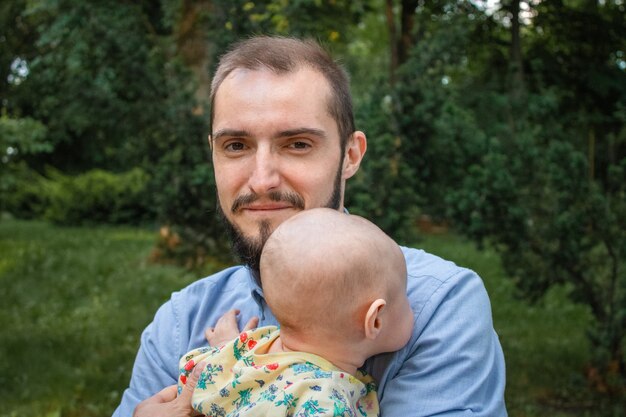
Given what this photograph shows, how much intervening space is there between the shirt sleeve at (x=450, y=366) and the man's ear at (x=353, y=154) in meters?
0.65

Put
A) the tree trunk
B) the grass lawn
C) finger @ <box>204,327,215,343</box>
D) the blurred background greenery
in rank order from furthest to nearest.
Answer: the tree trunk
the grass lawn
the blurred background greenery
finger @ <box>204,327,215,343</box>

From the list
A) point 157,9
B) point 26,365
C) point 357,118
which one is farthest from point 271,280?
point 157,9

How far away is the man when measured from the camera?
2.01 metres

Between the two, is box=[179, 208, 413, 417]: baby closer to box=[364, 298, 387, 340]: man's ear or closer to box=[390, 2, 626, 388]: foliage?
box=[364, 298, 387, 340]: man's ear

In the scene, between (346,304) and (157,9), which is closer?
(346,304)

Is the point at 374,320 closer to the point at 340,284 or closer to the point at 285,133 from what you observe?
the point at 340,284

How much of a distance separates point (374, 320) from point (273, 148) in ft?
2.29

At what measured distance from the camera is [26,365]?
7.43m

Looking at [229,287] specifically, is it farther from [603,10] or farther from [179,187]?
[603,10]

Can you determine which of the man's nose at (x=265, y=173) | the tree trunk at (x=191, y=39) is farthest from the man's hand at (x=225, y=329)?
the tree trunk at (x=191, y=39)

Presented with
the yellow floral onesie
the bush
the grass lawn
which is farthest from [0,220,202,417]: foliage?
the bush

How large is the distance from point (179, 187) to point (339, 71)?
3830 millimetres

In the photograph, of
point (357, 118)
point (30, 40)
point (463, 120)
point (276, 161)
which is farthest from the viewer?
point (30, 40)

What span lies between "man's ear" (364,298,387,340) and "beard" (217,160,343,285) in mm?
537
